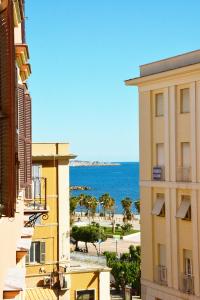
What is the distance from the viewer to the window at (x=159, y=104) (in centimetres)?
2475

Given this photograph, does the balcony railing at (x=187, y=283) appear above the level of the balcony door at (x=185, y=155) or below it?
below

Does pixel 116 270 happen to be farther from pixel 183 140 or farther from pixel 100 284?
pixel 183 140

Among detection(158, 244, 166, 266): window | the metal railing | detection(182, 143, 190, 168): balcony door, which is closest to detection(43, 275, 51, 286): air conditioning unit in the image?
the metal railing

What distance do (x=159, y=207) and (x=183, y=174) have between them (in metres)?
2.12

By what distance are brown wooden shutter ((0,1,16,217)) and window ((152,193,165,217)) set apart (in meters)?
20.2

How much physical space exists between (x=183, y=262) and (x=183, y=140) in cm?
512

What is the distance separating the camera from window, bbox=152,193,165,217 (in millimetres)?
24500

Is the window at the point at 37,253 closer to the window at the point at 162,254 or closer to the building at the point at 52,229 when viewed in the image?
the building at the point at 52,229

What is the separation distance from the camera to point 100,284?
1243 inches

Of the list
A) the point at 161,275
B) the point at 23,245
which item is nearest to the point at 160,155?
the point at 161,275

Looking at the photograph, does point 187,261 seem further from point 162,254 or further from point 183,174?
point 183,174

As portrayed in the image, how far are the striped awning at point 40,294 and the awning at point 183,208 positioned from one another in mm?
9071

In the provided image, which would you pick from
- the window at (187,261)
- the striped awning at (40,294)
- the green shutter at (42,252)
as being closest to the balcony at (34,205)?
the window at (187,261)

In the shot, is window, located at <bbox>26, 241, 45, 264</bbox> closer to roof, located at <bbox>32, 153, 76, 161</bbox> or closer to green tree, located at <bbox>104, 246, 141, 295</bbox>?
roof, located at <bbox>32, 153, 76, 161</bbox>
